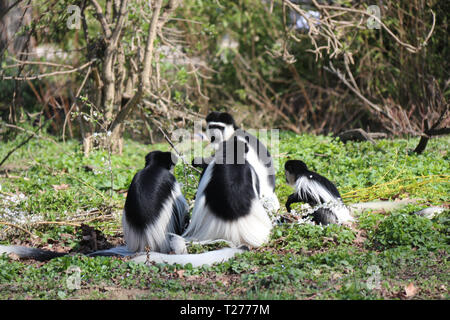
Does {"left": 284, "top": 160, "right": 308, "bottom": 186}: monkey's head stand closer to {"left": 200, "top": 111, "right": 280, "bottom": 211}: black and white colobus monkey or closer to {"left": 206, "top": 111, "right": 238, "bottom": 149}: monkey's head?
{"left": 200, "top": 111, "right": 280, "bottom": 211}: black and white colobus monkey

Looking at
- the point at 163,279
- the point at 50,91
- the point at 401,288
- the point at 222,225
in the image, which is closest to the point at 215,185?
the point at 222,225

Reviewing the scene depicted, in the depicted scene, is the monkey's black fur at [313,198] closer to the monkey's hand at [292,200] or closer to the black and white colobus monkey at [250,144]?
the monkey's hand at [292,200]

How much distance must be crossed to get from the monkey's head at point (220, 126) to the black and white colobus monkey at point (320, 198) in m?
0.67

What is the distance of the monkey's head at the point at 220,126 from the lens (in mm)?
4172

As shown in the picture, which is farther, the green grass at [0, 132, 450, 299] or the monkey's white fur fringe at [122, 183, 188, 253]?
the monkey's white fur fringe at [122, 183, 188, 253]

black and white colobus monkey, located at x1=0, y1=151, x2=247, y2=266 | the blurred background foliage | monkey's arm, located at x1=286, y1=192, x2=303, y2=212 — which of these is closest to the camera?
black and white colobus monkey, located at x1=0, y1=151, x2=247, y2=266

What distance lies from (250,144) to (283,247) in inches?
34.4

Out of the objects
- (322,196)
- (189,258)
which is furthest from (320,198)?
(189,258)

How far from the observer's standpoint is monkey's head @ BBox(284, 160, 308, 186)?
4.37m

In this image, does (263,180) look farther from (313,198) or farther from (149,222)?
(149,222)

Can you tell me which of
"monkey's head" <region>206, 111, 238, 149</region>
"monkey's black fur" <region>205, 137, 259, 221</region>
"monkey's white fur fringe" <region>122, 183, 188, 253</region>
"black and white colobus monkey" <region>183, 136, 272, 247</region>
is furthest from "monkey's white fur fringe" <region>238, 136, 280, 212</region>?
"monkey's white fur fringe" <region>122, 183, 188, 253</region>

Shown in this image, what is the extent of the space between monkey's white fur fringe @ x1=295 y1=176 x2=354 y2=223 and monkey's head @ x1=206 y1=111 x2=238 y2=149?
0.68 metres

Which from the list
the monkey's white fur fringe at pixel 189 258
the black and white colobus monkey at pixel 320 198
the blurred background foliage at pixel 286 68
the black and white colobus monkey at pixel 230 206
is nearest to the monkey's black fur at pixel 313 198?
the black and white colobus monkey at pixel 320 198

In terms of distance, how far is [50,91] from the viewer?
395 inches
